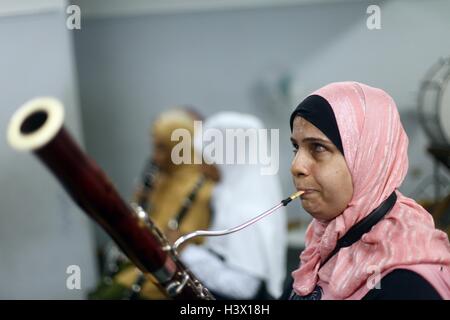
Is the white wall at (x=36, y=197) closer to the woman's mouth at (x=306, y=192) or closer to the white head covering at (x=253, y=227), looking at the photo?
the white head covering at (x=253, y=227)

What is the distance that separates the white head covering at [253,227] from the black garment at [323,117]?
65 centimetres

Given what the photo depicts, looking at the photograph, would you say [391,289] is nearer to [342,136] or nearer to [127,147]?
[342,136]

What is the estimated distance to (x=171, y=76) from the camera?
2264mm

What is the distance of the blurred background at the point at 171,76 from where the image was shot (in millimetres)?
1011

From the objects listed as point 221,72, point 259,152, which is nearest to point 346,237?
point 259,152

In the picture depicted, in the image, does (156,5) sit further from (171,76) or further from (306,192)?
(306,192)

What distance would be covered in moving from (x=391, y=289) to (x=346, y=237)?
78 mm

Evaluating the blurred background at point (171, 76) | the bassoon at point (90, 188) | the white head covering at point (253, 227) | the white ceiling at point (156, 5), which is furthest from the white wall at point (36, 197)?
the bassoon at point (90, 188)

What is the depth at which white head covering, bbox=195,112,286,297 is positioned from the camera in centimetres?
133

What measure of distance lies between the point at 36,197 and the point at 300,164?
114 centimetres

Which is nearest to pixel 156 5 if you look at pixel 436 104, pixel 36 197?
pixel 36 197

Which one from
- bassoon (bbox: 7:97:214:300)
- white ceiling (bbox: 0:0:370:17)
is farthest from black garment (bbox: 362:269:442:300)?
white ceiling (bbox: 0:0:370:17)

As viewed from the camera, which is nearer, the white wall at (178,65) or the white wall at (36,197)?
the white wall at (36,197)

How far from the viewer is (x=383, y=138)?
605mm
